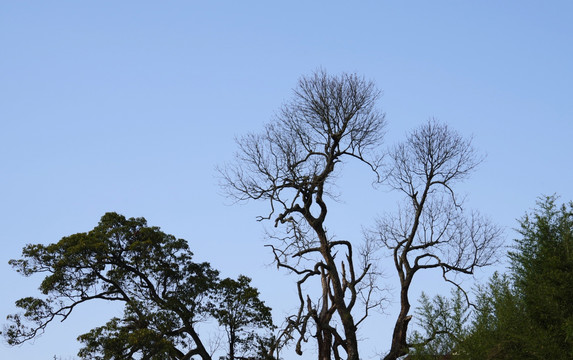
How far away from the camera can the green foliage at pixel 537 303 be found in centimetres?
977

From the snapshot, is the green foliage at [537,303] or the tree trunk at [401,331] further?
the tree trunk at [401,331]

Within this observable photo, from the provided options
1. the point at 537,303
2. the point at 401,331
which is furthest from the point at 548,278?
the point at 401,331

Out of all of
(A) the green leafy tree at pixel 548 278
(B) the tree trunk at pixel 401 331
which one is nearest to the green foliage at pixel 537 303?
(A) the green leafy tree at pixel 548 278

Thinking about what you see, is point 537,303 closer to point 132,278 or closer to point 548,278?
point 548,278

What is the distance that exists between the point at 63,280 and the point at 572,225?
1669 centimetres

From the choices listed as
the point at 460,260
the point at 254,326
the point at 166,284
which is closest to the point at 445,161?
the point at 460,260

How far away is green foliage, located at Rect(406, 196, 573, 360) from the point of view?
9.77 meters

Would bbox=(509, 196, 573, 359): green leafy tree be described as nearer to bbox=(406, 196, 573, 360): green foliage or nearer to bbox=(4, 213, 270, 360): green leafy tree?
bbox=(406, 196, 573, 360): green foliage

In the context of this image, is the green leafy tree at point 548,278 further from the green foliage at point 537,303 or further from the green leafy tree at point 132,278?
the green leafy tree at point 132,278

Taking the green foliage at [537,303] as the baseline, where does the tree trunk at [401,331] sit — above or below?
above

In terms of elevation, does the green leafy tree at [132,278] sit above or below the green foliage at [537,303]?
above

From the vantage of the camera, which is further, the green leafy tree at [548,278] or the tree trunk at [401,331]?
the tree trunk at [401,331]

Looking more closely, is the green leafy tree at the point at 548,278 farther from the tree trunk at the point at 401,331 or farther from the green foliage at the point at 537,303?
the tree trunk at the point at 401,331

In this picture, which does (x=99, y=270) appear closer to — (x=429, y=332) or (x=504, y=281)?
(x=429, y=332)
